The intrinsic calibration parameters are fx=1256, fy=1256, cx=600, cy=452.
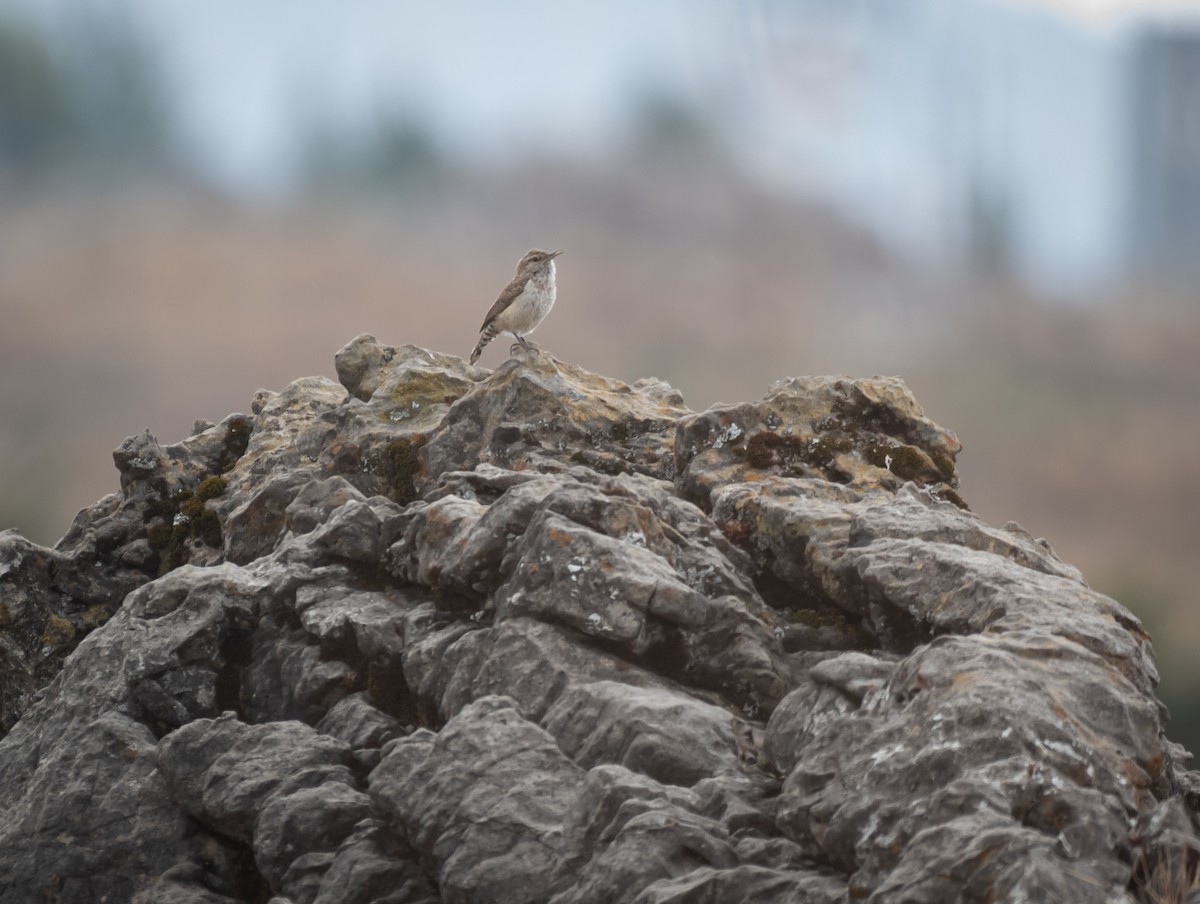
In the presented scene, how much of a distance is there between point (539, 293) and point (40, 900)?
13.0 m

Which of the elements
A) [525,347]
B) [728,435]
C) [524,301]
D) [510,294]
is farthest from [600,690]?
[510,294]

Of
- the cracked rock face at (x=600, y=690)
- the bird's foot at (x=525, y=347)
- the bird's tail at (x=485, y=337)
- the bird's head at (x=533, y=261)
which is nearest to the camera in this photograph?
the cracked rock face at (x=600, y=690)

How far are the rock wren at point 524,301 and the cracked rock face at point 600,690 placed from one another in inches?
126

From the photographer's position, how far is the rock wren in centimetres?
2266

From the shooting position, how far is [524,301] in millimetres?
22609

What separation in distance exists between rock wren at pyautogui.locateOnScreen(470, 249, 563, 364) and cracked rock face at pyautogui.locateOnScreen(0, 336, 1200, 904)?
3.21 metres

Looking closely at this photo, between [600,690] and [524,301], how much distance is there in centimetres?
1099

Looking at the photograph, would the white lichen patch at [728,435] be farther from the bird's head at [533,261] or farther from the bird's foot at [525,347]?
the bird's head at [533,261]

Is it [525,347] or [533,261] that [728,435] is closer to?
[525,347]

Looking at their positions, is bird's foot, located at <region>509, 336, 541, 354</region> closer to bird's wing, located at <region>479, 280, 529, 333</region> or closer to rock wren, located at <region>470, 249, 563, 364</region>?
rock wren, located at <region>470, 249, 563, 364</region>

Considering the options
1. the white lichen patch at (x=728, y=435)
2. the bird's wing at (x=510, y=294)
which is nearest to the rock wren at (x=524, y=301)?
the bird's wing at (x=510, y=294)

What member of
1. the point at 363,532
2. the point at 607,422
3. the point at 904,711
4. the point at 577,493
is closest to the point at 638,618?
the point at 577,493

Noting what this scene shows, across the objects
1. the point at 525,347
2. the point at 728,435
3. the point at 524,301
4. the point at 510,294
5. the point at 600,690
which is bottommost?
the point at 600,690

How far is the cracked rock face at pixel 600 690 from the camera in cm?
1080
